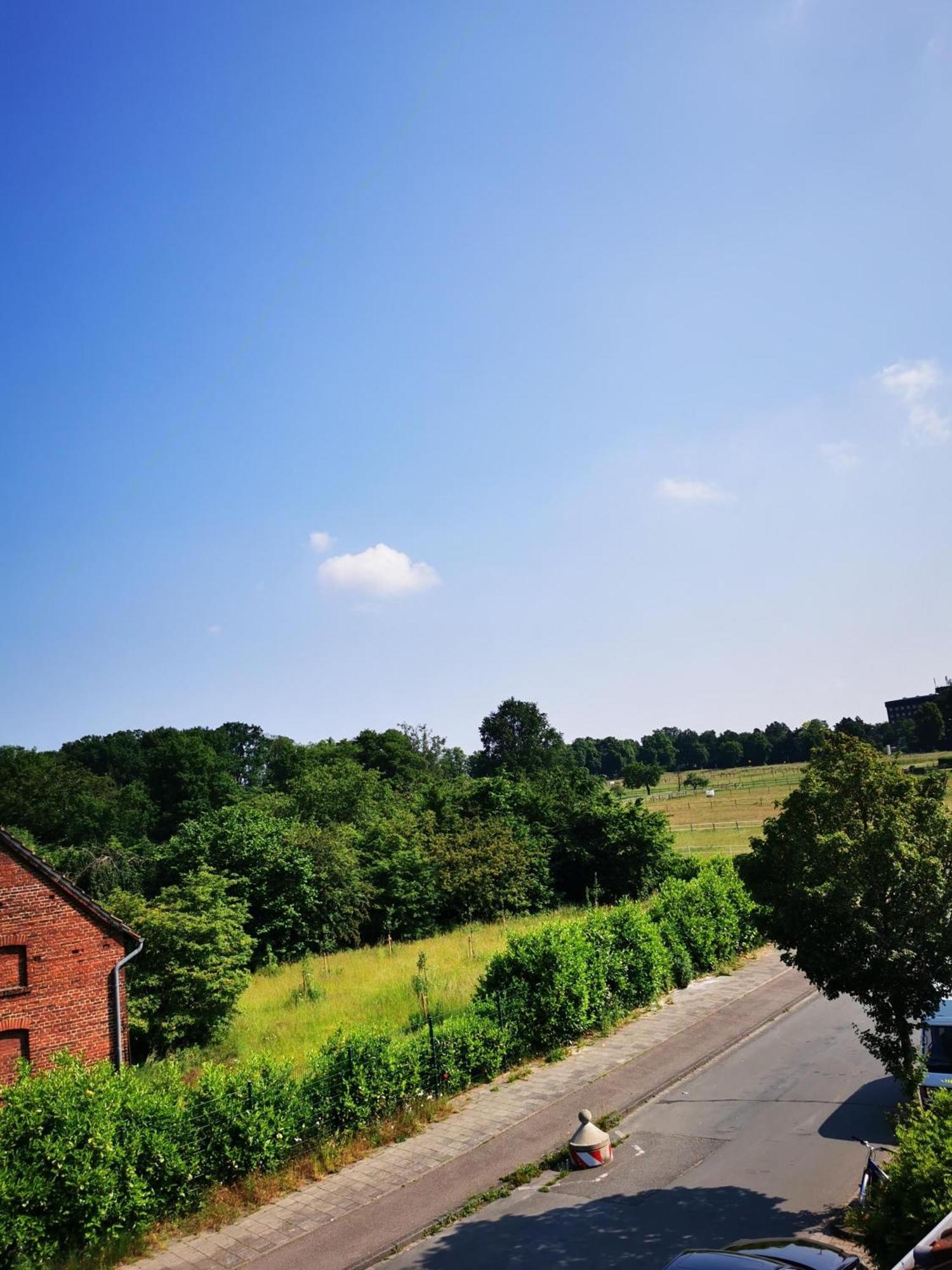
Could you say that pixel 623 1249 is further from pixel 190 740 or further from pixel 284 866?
pixel 190 740

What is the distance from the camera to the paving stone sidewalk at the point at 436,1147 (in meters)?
10.4

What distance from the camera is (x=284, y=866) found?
34.8 meters

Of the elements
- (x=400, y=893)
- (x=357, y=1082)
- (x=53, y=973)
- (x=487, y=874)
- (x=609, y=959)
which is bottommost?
(x=400, y=893)

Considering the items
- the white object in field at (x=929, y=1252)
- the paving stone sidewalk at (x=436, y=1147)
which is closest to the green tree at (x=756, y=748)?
the paving stone sidewalk at (x=436, y=1147)

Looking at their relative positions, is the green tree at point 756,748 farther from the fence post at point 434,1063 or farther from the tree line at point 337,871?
the fence post at point 434,1063

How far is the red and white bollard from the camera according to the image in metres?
12.0

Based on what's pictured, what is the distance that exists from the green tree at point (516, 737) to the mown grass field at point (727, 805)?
562 inches

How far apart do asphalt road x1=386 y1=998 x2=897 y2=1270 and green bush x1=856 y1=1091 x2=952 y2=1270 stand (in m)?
3.38

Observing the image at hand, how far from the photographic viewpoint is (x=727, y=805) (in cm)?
8244

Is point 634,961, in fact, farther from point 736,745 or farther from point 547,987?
point 736,745

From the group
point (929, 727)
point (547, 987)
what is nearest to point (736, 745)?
point (929, 727)

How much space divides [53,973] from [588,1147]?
42.6ft

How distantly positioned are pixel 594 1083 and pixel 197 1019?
38.3ft

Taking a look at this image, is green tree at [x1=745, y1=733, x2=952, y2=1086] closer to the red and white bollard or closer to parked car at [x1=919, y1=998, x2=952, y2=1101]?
parked car at [x1=919, y1=998, x2=952, y2=1101]
